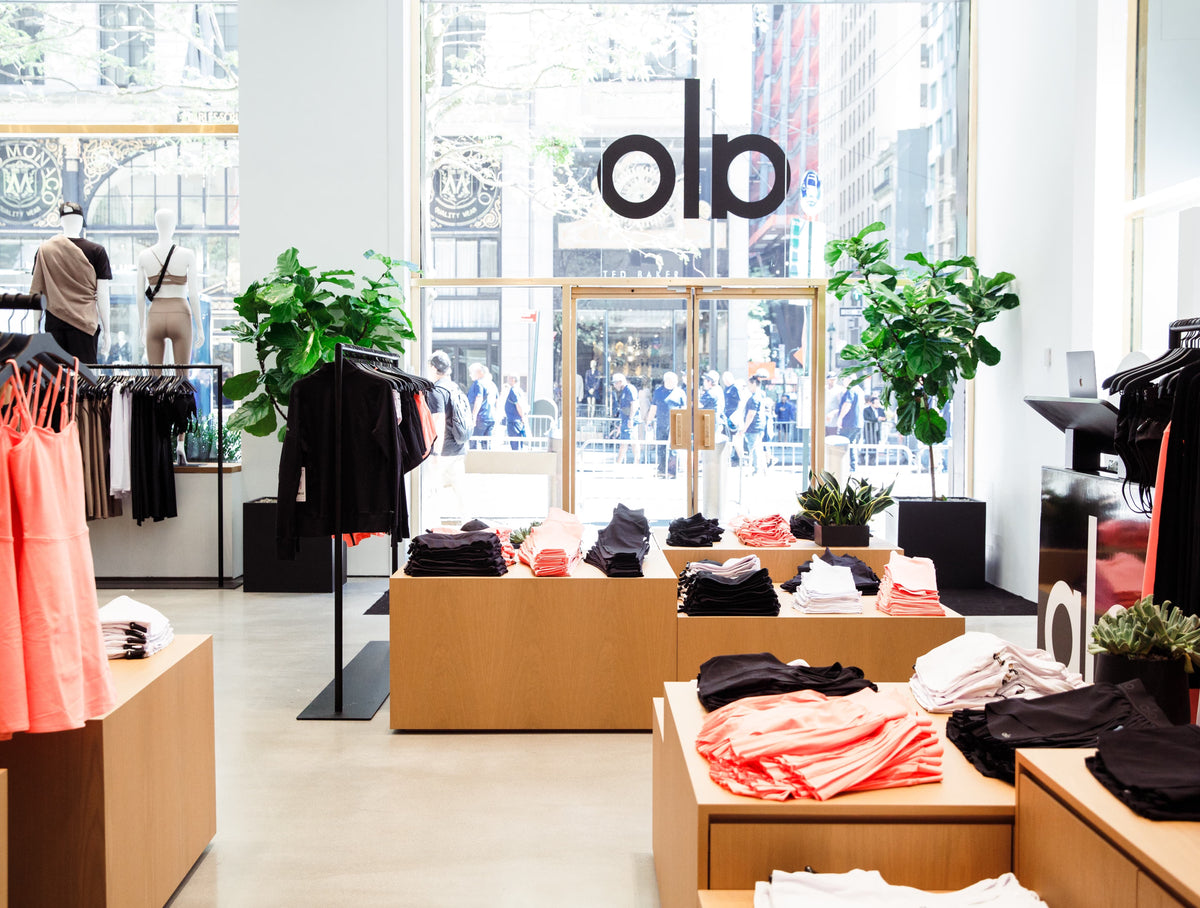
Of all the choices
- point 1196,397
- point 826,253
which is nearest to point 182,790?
point 1196,397

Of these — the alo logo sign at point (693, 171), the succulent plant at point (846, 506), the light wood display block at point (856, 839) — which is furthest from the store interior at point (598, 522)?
the succulent plant at point (846, 506)

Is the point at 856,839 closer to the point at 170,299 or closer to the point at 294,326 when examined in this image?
the point at 294,326

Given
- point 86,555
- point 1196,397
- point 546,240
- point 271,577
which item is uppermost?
point 546,240

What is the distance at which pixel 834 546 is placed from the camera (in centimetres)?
529

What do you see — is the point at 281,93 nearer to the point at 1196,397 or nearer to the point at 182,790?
the point at 182,790

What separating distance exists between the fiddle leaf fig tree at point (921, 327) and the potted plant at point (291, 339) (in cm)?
322

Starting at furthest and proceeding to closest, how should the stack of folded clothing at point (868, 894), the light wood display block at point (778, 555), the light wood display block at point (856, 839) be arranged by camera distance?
the light wood display block at point (778, 555) < the light wood display block at point (856, 839) < the stack of folded clothing at point (868, 894)

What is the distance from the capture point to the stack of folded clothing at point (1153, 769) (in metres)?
1.57

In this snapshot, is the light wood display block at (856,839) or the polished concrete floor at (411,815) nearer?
the light wood display block at (856,839)

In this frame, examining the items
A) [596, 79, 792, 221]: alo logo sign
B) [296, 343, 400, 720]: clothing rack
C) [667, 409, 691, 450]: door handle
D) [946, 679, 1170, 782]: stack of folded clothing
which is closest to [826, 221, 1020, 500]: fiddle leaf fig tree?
[596, 79, 792, 221]: alo logo sign

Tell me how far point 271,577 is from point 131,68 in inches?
170

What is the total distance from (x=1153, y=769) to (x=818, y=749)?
68cm

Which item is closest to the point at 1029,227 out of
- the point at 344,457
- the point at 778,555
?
the point at 778,555

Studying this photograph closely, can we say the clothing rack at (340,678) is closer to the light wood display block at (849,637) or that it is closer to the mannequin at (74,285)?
the light wood display block at (849,637)
